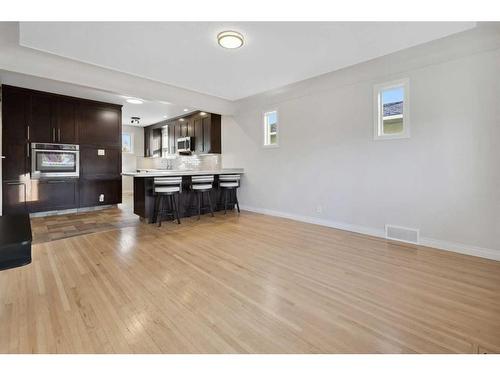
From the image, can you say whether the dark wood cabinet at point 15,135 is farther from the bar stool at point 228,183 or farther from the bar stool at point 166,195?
the bar stool at point 228,183

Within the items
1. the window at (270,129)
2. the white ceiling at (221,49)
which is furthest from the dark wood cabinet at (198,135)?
the white ceiling at (221,49)

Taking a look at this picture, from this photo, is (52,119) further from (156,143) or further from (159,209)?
(156,143)

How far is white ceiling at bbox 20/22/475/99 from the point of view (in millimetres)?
2742

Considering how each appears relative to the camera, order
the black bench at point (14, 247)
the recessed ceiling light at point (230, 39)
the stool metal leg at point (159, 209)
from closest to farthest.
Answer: the black bench at point (14, 247), the recessed ceiling light at point (230, 39), the stool metal leg at point (159, 209)

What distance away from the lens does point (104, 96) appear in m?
5.45

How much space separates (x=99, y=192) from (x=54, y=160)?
1.12m

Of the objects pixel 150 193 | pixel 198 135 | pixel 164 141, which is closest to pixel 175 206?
pixel 150 193

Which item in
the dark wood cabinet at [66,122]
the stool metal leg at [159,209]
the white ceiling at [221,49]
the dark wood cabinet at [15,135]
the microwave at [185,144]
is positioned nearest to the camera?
the white ceiling at [221,49]

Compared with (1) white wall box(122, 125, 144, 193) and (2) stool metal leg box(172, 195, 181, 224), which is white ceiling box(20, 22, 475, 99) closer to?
(2) stool metal leg box(172, 195, 181, 224)

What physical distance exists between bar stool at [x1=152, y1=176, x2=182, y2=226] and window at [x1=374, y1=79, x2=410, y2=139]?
346 cm

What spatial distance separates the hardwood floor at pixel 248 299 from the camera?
1.51 m

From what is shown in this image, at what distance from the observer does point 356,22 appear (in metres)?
2.68

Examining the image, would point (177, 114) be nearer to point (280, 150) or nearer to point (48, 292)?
point (280, 150)

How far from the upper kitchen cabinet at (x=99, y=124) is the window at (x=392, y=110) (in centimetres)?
573
